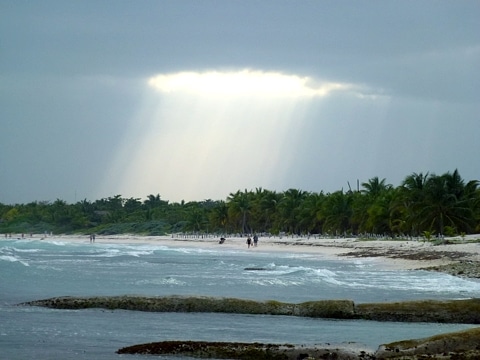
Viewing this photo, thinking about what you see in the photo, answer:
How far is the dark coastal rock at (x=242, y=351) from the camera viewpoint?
41.3 feet

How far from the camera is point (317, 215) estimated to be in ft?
336

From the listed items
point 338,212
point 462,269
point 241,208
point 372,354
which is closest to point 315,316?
point 372,354

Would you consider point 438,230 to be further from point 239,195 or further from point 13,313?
point 239,195

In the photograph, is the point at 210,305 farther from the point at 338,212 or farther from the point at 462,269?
the point at 338,212

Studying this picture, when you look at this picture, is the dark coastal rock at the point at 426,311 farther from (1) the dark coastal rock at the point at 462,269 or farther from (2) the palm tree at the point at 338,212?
(2) the palm tree at the point at 338,212

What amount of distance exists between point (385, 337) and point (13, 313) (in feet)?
34.4

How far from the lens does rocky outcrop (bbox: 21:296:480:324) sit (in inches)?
687

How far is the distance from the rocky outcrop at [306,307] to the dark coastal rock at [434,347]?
15.3ft

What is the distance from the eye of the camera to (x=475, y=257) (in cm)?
3966

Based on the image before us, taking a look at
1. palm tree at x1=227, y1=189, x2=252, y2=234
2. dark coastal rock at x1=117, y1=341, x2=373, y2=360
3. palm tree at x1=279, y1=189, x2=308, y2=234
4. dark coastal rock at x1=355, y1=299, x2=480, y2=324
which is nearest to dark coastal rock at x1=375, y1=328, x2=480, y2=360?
dark coastal rock at x1=117, y1=341, x2=373, y2=360

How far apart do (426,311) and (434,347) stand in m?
5.35

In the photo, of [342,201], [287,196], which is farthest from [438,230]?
→ [287,196]

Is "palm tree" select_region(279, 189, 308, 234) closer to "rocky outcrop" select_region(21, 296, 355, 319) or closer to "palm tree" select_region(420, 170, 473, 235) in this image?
"palm tree" select_region(420, 170, 473, 235)

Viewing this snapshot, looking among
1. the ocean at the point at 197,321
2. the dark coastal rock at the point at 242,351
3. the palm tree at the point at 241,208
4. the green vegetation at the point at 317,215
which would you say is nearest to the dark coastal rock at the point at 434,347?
the dark coastal rock at the point at 242,351
